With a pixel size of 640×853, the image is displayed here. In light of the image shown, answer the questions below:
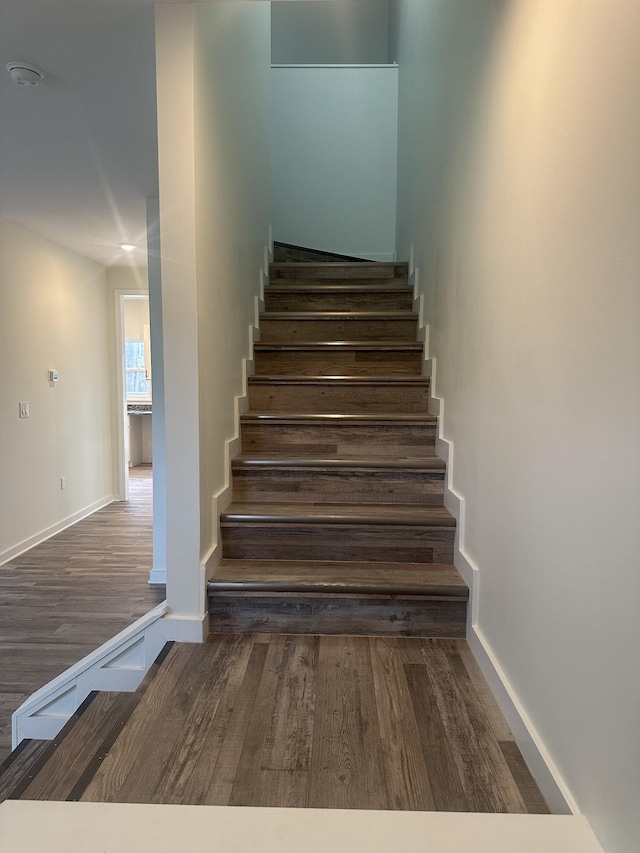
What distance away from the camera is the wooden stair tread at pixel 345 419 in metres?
2.47

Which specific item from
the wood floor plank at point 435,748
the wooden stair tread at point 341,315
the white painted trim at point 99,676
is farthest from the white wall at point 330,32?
the wood floor plank at point 435,748

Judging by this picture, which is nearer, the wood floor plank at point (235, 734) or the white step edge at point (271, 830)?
the white step edge at point (271, 830)

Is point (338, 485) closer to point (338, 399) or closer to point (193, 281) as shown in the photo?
point (338, 399)

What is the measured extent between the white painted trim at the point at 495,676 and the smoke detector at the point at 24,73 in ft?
6.69

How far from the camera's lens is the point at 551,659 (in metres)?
1.15

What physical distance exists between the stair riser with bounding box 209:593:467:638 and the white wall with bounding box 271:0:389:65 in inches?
199

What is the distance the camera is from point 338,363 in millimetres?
2953

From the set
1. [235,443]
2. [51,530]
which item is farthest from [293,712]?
[51,530]

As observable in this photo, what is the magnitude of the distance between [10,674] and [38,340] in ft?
8.55

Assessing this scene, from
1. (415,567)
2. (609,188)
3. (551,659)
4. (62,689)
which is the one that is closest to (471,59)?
(609,188)

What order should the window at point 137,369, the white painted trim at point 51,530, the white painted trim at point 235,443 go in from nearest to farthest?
1. the white painted trim at point 235,443
2. the white painted trim at point 51,530
3. the window at point 137,369

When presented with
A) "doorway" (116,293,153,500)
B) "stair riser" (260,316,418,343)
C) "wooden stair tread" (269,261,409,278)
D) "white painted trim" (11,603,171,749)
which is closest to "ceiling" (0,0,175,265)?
"wooden stair tread" (269,261,409,278)

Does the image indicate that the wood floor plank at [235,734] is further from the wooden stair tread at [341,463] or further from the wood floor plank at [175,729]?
the wooden stair tread at [341,463]

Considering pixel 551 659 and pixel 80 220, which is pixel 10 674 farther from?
pixel 80 220
